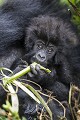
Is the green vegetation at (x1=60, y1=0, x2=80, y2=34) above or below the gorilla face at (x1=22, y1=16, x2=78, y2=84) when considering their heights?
above

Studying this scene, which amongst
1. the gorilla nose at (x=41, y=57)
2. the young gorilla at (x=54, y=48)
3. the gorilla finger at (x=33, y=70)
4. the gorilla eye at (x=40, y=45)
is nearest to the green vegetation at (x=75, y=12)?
the young gorilla at (x=54, y=48)

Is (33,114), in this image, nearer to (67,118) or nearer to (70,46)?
(67,118)

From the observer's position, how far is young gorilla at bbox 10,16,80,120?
3094 millimetres

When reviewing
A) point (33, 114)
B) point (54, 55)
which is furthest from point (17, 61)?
point (33, 114)

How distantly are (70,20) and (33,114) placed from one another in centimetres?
102

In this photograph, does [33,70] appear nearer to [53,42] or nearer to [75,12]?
[53,42]

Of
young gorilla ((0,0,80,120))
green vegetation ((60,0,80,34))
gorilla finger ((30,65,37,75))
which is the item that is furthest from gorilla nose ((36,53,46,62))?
green vegetation ((60,0,80,34))

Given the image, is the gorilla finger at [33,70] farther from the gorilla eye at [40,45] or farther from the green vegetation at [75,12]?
the green vegetation at [75,12]

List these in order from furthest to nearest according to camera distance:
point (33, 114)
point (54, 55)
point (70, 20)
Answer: point (70, 20), point (54, 55), point (33, 114)

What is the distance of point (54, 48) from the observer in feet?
10.4

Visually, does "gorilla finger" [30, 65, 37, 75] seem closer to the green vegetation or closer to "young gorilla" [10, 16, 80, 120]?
"young gorilla" [10, 16, 80, 120]

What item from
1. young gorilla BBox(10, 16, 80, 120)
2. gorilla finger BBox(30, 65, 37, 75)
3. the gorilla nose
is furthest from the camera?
young gorilla BBox(10, 16, 80, 120)

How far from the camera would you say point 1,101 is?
2.93 metres

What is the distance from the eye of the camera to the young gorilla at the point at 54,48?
10.2 ft
